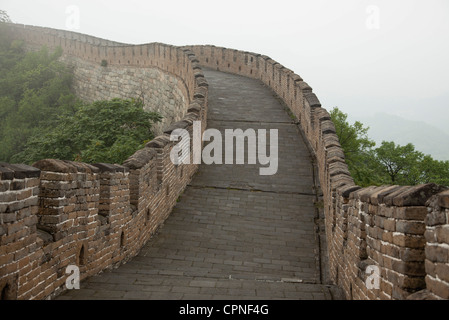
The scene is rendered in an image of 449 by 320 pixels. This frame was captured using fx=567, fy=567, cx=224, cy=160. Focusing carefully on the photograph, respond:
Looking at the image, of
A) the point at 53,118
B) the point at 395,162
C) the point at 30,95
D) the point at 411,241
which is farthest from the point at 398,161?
the point at 411,241

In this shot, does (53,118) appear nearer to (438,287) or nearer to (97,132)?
(97,132)

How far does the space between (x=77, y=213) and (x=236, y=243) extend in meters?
3.39

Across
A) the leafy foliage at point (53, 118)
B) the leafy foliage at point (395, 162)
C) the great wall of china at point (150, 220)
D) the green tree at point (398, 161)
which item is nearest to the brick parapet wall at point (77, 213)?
the great wall of china at point (150, 220)

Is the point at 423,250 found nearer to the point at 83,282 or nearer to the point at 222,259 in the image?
the point at 83,282

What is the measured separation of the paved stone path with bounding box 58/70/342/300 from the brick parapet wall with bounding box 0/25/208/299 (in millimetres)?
242

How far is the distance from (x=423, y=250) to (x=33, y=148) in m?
15.4

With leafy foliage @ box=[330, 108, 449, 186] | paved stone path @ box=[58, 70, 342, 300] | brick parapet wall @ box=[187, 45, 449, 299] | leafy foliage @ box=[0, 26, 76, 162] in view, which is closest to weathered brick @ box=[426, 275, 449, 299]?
brick parapet wall @ box=[187, 45, 449, 299]

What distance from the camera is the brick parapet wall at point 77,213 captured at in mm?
3920

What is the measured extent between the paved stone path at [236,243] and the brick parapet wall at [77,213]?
242 mm

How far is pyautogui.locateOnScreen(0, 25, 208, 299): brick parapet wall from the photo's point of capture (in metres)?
3.92

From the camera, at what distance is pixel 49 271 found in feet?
15.0

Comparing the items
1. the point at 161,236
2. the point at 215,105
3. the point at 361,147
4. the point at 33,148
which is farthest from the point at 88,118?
the point at 361,147

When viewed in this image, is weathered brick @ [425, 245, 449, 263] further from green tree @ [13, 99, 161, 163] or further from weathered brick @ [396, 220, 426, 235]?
green tree @ [13, 99, 161, 163]

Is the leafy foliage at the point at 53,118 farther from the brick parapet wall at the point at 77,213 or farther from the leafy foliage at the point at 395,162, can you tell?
the leafy foliage at the point at 395,162
